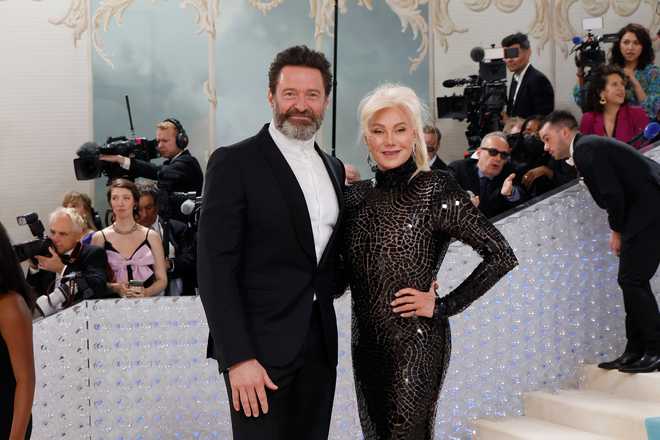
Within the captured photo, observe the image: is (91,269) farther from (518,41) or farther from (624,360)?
(518,41)

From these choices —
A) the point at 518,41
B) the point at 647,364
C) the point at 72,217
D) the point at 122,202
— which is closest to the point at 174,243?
the point at 122,202

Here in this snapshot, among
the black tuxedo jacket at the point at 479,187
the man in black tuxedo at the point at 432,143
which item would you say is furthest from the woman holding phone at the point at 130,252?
the man in black tuxedo at the point at 432,143

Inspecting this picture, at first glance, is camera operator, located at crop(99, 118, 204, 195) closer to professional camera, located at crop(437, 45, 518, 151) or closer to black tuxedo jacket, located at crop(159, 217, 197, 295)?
black tuxedo jacket, located at crop(159, 217, 197, 295)

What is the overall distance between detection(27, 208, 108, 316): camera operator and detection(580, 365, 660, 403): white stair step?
7.43ft

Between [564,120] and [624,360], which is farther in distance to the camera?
[564,120]

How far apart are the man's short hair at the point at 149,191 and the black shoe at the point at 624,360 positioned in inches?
101

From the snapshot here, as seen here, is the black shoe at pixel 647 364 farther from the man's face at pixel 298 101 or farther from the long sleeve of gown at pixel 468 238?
the man's face at pixel 298 101

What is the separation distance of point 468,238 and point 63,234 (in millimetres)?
2877

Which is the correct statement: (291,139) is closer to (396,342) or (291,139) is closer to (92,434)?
(396,342)

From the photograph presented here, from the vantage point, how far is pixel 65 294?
181 inches

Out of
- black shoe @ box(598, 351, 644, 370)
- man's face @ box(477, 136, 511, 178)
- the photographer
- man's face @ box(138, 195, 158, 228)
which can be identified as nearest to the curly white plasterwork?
man's face @ box(138, 195, 158, 228)

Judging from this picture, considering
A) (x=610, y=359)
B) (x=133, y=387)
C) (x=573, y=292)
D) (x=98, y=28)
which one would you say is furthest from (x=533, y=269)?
(x=98, y=28)

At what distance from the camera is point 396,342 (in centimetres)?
269

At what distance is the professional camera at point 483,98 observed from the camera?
6.46 m
